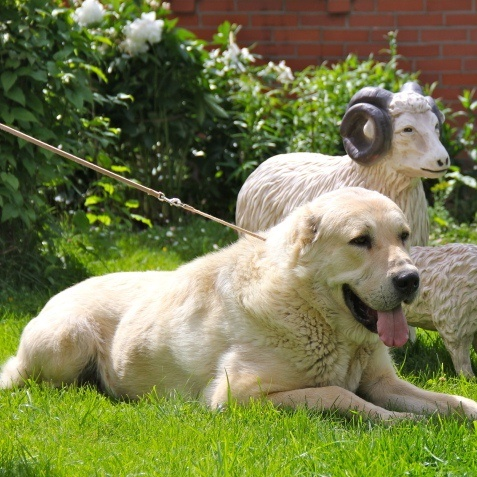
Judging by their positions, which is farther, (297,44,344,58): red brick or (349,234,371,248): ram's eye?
(297,44,344,58): red brick

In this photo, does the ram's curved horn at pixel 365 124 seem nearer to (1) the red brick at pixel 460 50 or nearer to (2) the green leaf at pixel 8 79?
(2) the green leaf at pixel 8 79

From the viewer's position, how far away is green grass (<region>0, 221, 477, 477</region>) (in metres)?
3.69

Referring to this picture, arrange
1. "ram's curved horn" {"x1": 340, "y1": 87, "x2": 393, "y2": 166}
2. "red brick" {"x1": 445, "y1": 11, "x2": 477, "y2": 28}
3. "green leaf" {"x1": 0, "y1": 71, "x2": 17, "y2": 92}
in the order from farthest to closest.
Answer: "red brick" {"x1": 445, "y1": 11, "x2": 477, "y2": 28} → "green leaf" {"x1": 0, "y1": 71, "x2": 17, "y2": 92} → "ram's curved horn" {"x1": 340, "y1": 87, "x2": 393, "y2": 166}

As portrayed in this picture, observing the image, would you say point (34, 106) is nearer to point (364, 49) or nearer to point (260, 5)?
point (260, 5)

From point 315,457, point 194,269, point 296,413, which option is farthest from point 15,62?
point 315,457

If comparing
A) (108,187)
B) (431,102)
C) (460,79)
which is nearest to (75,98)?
(108,187)

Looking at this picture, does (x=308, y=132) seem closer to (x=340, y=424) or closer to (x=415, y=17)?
(x=415, y=17)

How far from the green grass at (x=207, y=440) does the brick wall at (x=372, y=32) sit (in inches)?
244

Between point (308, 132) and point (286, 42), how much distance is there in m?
1.64

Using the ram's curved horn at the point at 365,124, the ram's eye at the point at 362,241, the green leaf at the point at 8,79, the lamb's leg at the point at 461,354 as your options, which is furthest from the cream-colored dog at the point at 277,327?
the green leaf at the point at 8,79

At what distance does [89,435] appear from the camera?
425 cm

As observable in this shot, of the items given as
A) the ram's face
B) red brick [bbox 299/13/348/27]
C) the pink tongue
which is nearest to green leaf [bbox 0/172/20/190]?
the ram's face

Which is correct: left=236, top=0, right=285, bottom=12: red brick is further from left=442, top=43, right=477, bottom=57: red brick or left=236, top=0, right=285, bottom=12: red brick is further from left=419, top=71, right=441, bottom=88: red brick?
left=442, top=43, right=477, bottom=57: red brick

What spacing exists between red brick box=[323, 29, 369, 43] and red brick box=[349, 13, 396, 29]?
0.09 m
